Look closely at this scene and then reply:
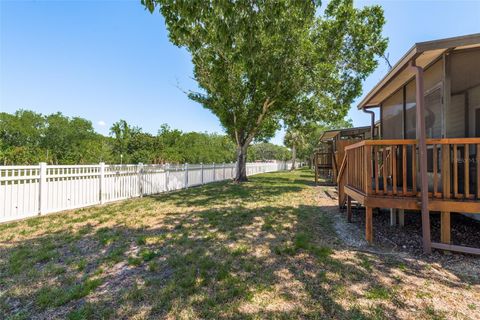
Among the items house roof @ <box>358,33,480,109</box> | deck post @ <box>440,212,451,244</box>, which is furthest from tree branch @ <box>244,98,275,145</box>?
deck post @ <box>440,212,451,244</box>

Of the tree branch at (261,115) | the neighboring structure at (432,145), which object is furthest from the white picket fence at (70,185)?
the neighboring structure at (432,145)

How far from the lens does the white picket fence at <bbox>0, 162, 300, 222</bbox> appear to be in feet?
18.7

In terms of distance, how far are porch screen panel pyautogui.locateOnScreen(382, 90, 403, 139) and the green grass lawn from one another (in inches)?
149

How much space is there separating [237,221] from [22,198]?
205 inches

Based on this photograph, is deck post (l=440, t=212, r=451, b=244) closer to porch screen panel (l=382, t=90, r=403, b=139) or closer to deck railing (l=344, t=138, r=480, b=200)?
deck railing (l=344, t=138, r=480, b=200)

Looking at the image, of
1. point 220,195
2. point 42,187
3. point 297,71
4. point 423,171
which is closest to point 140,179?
point 220,195

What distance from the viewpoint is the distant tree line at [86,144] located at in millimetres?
23217

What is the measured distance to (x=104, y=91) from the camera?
88.8 ft

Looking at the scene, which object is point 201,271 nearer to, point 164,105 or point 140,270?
point 140,270

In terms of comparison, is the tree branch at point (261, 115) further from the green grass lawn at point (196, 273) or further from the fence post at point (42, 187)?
the fence post at point (42, 187)

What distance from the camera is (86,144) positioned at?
103ft

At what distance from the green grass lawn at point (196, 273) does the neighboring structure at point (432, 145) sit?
1013 millimetres

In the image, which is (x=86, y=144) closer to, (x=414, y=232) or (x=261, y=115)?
(x=261, y=115)

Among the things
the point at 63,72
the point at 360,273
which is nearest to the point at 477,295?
the point at 360,273
